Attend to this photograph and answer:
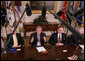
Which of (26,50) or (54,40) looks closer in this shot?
(26,50)

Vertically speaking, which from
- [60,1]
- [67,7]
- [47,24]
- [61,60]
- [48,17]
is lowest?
[61,60]

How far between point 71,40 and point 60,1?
2.50 metres

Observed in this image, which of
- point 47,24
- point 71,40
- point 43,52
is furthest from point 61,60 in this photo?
point 47,24

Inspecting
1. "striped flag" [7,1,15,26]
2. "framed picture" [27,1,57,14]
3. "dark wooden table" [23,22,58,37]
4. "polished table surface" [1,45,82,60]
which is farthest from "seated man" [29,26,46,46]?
"framed picture" [27,1,57,14]

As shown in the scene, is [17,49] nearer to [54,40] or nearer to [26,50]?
[26,50]

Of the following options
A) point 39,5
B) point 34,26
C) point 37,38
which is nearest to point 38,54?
point 37,38

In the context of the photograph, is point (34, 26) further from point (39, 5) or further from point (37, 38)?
point (37, 38)

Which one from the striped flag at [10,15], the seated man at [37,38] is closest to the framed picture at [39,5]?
the striped flag at [10,15]

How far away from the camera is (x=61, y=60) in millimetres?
1805

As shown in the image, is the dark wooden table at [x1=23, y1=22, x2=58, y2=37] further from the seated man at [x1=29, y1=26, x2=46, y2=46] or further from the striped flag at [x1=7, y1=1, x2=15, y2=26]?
the seated man at [x1=29, y1=26, x2=46, y2=46]

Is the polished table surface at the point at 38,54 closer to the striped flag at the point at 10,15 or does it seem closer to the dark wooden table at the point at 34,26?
the dark wooden table at the point at 34,26

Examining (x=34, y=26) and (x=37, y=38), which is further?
(x=34, y=26)

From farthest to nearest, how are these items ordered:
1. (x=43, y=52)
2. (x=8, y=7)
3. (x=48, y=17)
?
(x=48, y=17) < (x=8, y=7) < (x=43, y=52)

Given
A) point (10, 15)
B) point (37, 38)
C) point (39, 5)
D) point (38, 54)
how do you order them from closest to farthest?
1. point (38, 54)
2. point (37, 38)
3. point (10, 15)
4. point (39, 5)
